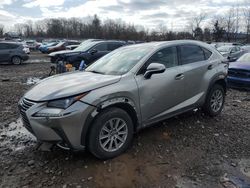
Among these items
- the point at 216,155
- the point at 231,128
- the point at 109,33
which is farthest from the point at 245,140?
the point at 109,33

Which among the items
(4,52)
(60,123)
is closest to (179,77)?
(60,123)

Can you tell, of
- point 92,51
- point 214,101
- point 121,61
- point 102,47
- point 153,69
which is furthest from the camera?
point 102,47

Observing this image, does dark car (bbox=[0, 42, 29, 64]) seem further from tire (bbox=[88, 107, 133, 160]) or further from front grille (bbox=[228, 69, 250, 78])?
tire (bbox=[88, 107, 133, 160])

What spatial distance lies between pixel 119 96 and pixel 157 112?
0.93m

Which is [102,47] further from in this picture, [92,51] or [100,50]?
[92,51]

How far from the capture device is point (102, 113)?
3.90 m

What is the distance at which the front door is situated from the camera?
4.41 meters

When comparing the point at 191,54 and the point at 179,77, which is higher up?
the point at 191,54

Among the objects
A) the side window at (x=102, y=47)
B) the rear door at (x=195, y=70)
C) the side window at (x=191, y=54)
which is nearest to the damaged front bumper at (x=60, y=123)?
the rear door at (x=195, y=70)

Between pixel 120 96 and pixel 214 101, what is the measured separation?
2770 millimetres

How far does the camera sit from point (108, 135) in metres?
4.07

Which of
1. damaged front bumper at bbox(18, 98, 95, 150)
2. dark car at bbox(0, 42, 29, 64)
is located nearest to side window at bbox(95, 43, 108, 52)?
dark car at bbox(0, 42, 29, 64)

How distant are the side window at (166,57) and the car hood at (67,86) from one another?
0.88 meters

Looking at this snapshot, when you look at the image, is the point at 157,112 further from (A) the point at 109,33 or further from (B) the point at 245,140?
(A) the point at 109,33
